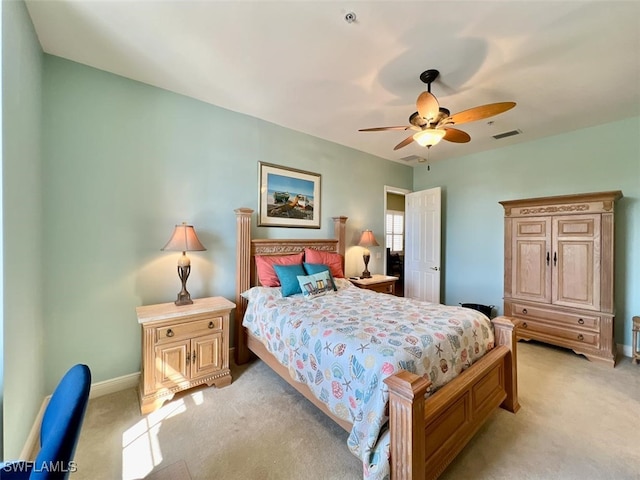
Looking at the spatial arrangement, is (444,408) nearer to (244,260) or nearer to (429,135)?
(429,135)

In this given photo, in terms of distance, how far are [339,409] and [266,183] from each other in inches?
101

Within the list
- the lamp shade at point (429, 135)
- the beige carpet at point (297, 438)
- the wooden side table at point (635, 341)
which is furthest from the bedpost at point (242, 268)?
the wooden side table at point (635, 341)

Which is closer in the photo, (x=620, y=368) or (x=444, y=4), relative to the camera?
(x=444, y=4)

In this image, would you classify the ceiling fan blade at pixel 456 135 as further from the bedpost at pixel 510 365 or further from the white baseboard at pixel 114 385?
the white baseboard at pixel 114 385

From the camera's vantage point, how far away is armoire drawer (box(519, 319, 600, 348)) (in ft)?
9.89

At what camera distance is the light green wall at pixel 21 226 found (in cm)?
136

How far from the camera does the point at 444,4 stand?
1638 mm

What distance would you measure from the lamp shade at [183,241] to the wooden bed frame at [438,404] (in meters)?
0.62

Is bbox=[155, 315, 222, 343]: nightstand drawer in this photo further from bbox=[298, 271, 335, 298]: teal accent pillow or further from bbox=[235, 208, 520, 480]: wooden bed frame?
bbox=[298, 271, 335, 298]: teal accent pillow

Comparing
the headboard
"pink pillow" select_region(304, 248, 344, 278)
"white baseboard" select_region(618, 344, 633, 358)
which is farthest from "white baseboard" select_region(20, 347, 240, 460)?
"white baseboard" select_region(618, 344, 633, 358)

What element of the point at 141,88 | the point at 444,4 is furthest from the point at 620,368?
the point at 141,88

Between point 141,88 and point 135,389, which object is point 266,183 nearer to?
point 141,88

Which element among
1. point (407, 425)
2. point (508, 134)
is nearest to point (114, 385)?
point (407, 425)

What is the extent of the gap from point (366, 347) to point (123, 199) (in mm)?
2452
